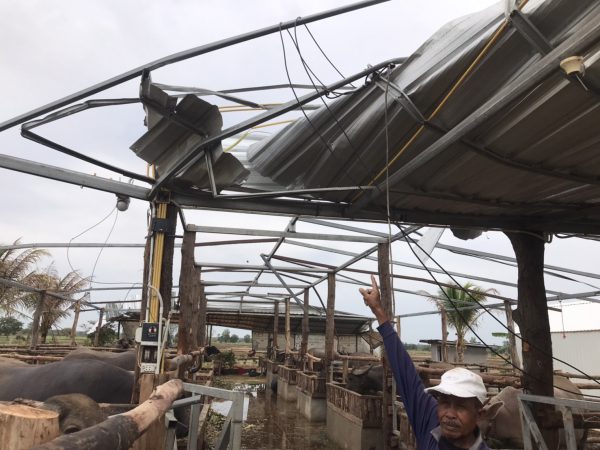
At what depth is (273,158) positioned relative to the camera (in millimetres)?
5652

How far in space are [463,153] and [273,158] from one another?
2.18 m

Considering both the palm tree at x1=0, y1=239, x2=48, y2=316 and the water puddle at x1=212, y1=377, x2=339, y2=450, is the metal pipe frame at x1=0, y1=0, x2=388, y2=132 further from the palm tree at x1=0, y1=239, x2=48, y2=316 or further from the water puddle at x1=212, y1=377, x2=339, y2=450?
the palm tree at x1=0, y1=239, x2=48, y2=316

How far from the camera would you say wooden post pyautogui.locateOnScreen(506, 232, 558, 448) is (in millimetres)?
6445

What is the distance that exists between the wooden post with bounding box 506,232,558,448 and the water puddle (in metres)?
5.26

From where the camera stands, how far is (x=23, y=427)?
1.46 meters

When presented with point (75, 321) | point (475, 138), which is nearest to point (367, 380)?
point (475, 138)

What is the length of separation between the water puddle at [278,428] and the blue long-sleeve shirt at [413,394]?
8.34 meters

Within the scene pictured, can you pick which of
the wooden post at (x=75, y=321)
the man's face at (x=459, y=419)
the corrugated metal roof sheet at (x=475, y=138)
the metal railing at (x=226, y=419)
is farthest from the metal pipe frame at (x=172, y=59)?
the wooden post at (x=75, y=321)

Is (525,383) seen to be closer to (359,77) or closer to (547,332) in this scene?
(547,332)

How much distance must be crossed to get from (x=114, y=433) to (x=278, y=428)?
39.0ft

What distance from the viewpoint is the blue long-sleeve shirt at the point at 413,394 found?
8.50 ft

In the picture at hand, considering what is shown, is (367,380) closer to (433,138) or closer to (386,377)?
(386,377)

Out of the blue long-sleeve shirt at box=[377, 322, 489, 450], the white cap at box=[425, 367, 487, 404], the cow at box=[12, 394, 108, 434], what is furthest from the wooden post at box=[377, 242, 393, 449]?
the cow at box=[12, 394, 108, 434]

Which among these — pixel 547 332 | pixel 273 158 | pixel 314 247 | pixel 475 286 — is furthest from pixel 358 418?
pixel 475 286
